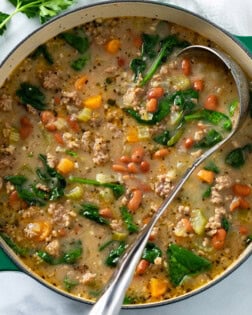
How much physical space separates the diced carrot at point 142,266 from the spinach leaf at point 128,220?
15 cm

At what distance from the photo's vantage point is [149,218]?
372 centimetres

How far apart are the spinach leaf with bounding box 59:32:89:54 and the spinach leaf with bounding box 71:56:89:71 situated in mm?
34

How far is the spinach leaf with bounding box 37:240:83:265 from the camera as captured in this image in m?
3.68

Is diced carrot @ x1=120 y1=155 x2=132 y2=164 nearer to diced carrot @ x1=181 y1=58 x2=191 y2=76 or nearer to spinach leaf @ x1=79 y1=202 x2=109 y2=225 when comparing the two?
spinach leaf @ x1=79 y1=202 x2=109 y2=225

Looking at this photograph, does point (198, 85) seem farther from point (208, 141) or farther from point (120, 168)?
point (120, 168)

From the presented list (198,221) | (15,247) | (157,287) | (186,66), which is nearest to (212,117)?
(186,66)

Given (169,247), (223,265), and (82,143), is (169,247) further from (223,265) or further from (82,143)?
(82,143)

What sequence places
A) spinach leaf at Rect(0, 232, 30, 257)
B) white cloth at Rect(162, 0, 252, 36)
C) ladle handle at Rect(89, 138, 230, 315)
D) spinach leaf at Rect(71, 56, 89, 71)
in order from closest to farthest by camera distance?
ladle handle at Rect(89, 138, 230, 315)
spinach leaf at Rect(0, 232, 30, 257)
spinach leaf at Rect(71, 56, 89, 71)
white cloth at Rect(162, 0, 252, 36)

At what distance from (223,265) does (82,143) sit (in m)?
0.86

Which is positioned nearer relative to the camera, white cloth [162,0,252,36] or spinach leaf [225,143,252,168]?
spinach leaf [225,143,252,168]

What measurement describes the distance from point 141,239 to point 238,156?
0.64 m

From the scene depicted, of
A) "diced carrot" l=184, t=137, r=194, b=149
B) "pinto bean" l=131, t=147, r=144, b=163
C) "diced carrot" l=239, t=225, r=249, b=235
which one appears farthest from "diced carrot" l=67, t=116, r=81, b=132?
"diced carrot" l=239, t=225, r=249, b=235

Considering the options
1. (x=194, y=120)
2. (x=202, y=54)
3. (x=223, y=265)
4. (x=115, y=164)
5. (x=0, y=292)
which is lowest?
A: (x=0, y=292)

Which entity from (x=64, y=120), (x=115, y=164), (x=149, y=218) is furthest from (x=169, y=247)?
(x=64, y=120)
